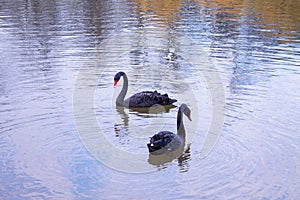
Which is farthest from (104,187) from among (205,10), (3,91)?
(205,10)

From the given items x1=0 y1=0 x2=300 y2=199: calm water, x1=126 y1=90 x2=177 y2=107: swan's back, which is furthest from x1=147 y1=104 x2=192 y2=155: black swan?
x1=126 y1=90 x2=177 y2=107: swan's back

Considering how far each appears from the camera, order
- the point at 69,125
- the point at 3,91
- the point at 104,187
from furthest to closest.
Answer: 1. the point at 3,91
2. the point at 69,125
3. the point at 104,187

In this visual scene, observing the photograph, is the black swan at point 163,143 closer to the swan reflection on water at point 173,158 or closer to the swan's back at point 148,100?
the swan reflection on water at point 173,158

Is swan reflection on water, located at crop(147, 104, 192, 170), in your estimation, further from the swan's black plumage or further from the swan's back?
the swan's back

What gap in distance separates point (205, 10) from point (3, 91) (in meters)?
15.6

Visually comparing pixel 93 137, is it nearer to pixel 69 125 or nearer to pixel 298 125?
pixel 69 125

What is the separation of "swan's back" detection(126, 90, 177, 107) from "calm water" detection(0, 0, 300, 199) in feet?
0.62

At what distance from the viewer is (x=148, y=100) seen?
8.84 meters

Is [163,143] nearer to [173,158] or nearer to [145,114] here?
[173,158]

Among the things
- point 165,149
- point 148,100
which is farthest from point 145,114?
point 165,149

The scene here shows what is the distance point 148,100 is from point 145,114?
25 centimetres

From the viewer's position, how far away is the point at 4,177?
19.8ft

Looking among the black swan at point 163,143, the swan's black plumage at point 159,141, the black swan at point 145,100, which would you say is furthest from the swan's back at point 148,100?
the swan's black plumage at point 159,141

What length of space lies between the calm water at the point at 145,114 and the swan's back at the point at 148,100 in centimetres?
19
